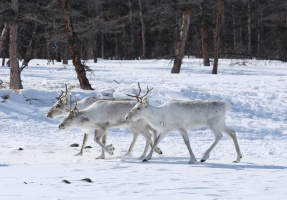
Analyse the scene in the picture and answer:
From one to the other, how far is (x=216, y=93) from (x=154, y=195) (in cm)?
1235

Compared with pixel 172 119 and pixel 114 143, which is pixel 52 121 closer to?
pixel 114 143

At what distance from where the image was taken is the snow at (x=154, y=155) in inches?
303

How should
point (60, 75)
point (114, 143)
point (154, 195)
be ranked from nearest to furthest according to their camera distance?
point (154, 195)
point (114, 143)
point (60, 75)

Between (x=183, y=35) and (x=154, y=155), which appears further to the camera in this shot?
(x=183, y=35)

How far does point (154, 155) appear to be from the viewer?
1201cm

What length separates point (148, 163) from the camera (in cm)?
1071

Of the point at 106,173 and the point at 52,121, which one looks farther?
the point at 52,121

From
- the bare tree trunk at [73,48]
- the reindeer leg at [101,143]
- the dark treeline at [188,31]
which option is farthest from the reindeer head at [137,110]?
the dark treeline at [188,31]

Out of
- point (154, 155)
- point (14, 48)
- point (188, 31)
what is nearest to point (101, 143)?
point (154, 155)

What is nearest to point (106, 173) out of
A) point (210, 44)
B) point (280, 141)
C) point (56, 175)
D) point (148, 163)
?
point (56, 175)

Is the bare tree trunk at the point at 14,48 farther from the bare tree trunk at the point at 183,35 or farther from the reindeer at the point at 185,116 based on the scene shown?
the bare tree trunk at the point at 183,35

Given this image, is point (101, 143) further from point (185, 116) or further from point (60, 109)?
point (60, 109)

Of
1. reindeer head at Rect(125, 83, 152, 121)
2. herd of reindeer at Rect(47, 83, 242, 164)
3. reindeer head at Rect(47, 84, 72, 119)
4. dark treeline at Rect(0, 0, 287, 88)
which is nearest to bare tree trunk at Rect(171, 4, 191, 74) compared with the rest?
dark treeline at Rect(0, 0, 287, 88)

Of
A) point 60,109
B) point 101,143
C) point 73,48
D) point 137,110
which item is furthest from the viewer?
point 73,48
